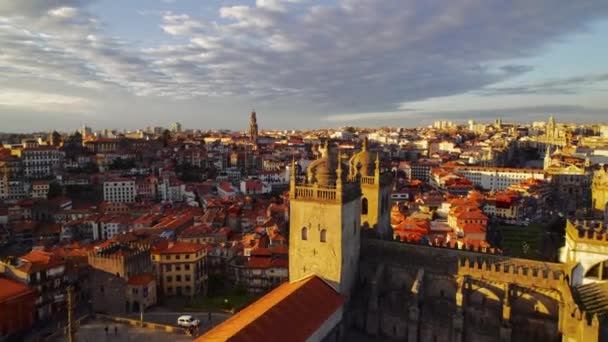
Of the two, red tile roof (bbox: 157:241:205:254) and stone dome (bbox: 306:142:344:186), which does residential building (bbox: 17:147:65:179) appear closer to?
red tile roof (bbox: 157:241:205:254)

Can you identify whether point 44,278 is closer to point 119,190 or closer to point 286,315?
point 286,315

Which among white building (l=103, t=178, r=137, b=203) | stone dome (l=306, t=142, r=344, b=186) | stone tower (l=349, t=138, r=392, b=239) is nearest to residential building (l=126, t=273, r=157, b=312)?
stone tower (l=349, t=138, r=392, b=239)

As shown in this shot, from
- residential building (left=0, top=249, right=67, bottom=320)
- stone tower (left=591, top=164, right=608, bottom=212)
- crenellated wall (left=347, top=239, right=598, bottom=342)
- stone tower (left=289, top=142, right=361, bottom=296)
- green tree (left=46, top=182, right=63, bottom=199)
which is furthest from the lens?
green tree (left=46, top=182, right=63, bottom=199)

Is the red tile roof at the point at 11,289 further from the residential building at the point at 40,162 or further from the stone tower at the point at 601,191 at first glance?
the residential building at the point at 40,162

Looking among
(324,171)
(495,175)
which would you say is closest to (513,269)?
(324,171)

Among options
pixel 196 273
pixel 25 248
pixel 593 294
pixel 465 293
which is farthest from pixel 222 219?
pixel 593 294

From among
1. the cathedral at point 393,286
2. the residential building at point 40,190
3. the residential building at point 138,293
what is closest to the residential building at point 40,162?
the residential building at point 40,190
